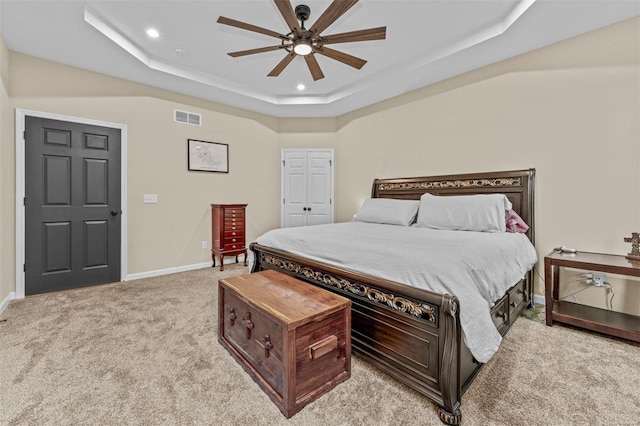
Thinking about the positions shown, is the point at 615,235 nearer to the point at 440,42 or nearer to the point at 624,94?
the point at 624,94

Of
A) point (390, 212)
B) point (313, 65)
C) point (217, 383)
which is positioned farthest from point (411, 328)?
point (313, 65)

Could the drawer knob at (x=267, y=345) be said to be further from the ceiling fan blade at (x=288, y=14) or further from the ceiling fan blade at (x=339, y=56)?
the ceiling fan blade at (x=339, y=56)

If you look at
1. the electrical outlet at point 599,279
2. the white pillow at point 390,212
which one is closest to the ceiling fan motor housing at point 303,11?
the white pillow at point 390,212

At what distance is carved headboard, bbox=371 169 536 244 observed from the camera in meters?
3.04

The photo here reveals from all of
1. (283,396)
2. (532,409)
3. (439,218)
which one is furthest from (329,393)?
(439,218)

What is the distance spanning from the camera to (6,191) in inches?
116

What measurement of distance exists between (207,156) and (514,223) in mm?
4397

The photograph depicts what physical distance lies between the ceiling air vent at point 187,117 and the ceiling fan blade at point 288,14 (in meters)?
2.79

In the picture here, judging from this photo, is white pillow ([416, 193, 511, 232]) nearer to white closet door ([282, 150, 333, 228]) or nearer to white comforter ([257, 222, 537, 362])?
white comforter ([257, 222, 537, 362])

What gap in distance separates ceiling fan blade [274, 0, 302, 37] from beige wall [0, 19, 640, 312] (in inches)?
97.3

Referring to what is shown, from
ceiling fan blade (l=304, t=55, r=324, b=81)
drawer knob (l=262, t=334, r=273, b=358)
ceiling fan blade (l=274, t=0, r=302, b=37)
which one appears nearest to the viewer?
drawer knob (l=262, t=334, r=273, b=358)

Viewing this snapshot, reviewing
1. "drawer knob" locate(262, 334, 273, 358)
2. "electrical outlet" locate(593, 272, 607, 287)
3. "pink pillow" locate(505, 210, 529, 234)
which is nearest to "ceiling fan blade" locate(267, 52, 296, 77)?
"drawer knob" locate(262, 334, 273, 358)

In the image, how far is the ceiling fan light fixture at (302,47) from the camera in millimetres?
2390

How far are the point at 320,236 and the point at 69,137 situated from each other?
3419 mm
